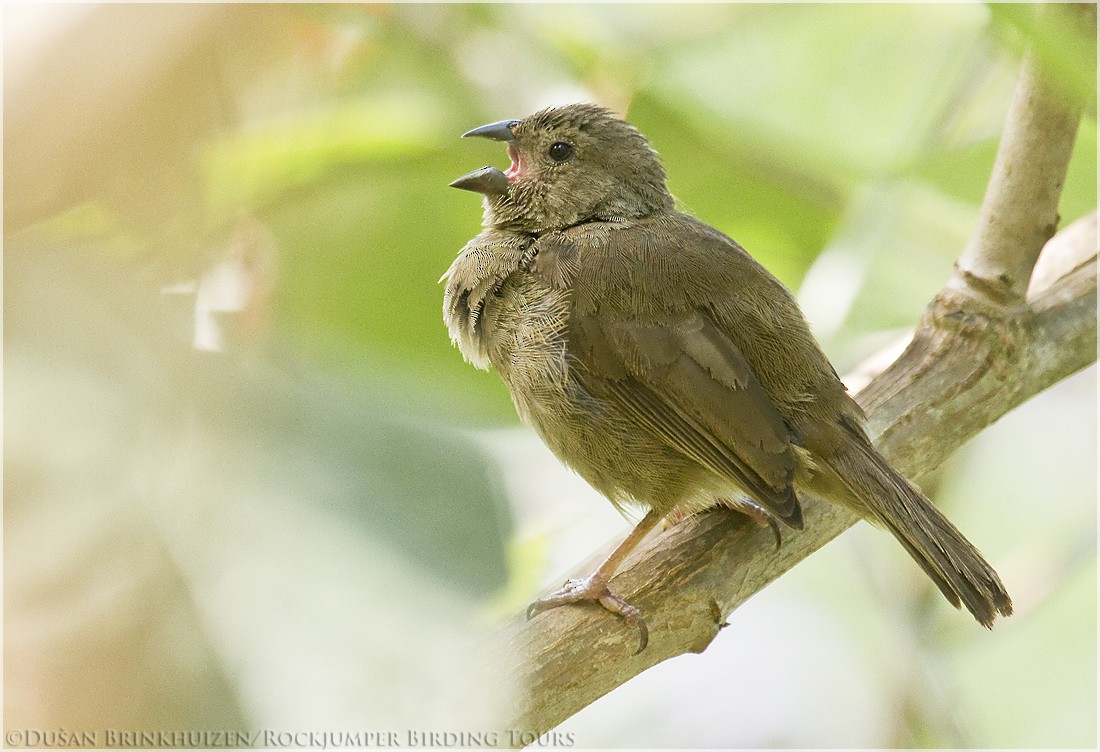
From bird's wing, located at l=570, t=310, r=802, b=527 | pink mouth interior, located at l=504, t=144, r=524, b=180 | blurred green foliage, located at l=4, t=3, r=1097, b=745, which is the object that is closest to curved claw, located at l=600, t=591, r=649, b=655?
blurred green foliage, located at l=4, t=3, r=1097, b=745

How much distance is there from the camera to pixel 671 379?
2693mm

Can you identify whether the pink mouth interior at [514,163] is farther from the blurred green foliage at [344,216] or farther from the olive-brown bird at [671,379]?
the blurred green foliage at [344,216]

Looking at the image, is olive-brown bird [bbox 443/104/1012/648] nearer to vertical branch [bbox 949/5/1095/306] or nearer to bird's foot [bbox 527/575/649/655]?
bird's foot [bbox 527/575/649/655]

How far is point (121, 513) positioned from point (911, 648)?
2.87m

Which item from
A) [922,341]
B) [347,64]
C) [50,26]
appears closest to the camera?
[50,26]

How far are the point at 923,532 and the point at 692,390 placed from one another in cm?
68

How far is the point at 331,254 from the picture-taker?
5.35 ft

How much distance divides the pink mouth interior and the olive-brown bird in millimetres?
132

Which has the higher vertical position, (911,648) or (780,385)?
(780,385)

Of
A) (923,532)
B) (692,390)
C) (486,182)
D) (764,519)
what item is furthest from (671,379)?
(486,182)

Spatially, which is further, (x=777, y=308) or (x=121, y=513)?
(x=777, y=308)

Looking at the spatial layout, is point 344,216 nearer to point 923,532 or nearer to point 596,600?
point 596,600

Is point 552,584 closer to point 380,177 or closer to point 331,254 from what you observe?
point 380,177

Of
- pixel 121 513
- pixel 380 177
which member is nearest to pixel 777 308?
pixel 380 177
